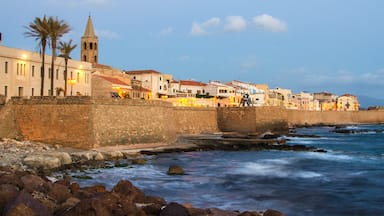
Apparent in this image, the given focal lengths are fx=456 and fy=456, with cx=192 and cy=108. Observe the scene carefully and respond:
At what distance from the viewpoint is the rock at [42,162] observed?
63.2 feet

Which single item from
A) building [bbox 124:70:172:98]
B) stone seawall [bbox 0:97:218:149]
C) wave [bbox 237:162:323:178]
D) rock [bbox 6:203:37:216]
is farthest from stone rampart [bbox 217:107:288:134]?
rock [bbox 6:203:37:216]

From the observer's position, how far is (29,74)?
34.5 m

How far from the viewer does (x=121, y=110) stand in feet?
95.1

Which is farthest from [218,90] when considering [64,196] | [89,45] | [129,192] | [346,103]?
[346,103]

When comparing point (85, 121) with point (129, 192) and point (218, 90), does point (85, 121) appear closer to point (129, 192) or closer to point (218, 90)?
point (129, 192)

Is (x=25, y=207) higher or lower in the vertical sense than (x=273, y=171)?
higher

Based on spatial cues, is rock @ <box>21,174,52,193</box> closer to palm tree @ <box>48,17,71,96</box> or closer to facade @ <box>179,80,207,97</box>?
palm tree @ <box>48,17,71,96</box>

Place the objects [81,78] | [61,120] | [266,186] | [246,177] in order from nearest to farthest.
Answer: [266,186] → [246,177] → [61,120] → [81,78]

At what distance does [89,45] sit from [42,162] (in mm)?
56486

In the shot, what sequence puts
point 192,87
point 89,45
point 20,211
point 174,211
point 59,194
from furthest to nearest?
1. point 192,87
2. point 89,45
3. point 59,194
4. point 174,211
5. point 20,211

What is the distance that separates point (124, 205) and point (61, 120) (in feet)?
65.3

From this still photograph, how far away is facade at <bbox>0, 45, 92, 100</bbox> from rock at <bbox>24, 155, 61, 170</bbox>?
14.2 meters

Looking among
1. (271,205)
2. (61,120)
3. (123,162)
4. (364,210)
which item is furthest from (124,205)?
(61,120)

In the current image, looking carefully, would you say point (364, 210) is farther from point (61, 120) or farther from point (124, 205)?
point (61, 120)
